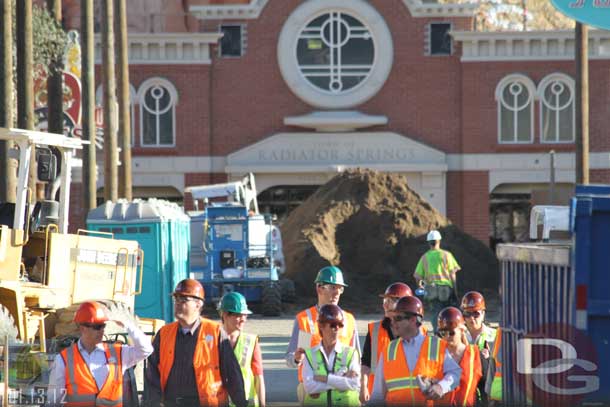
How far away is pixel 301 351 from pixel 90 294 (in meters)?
7.41

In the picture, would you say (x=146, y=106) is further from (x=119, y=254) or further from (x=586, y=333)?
(x=586, y=333)

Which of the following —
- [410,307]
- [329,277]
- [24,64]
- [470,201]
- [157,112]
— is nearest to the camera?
[410,307]

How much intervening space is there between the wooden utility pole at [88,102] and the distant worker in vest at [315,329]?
17901mm

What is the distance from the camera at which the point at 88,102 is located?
28953 millimetres

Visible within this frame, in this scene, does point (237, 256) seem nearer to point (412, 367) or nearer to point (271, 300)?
point (271, 300)

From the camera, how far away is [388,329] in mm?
10688

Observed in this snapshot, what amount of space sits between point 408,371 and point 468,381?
1170 mm

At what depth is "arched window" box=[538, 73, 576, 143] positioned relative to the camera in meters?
48.5

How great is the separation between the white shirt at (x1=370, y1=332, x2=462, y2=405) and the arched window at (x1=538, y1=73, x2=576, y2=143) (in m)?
39.7

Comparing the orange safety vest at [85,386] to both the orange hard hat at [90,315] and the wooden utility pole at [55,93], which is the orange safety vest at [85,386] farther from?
the wooden utility pole at [55,93]

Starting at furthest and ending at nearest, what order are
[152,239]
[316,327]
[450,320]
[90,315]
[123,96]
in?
[123,96] → [152,239] → [316,327] → [450,320] → [90,315]

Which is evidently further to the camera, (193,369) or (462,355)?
(462,355)

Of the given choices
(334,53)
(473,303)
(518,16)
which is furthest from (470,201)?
(473,303)

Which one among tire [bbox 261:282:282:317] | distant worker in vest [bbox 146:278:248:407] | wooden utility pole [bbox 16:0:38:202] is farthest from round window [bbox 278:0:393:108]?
distant worker in vest [bbox 146:278:248:407]
